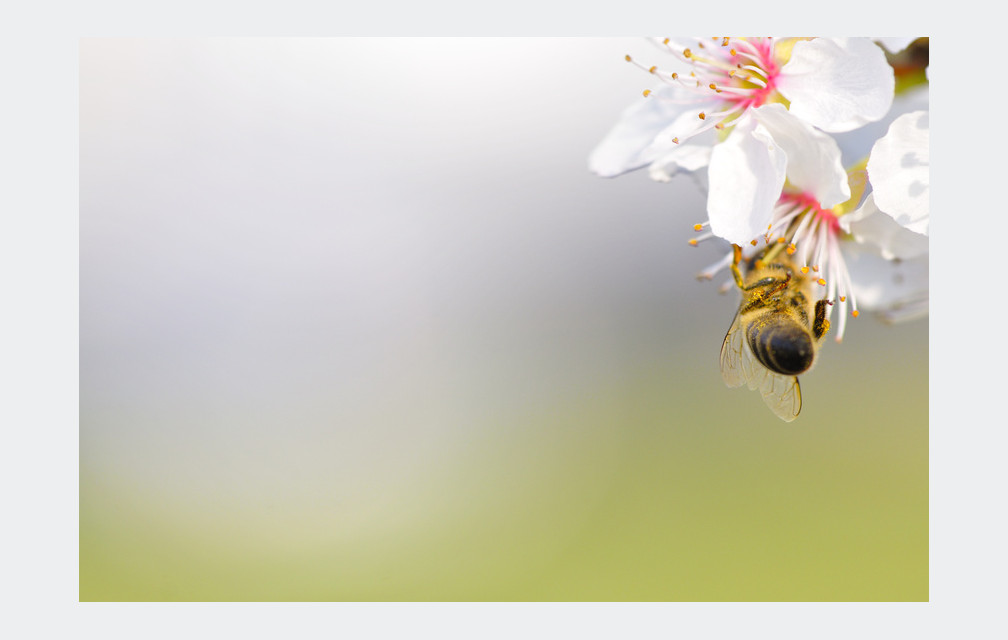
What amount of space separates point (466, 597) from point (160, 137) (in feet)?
4.50

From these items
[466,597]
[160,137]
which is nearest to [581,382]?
[466,597]

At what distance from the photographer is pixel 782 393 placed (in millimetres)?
1006

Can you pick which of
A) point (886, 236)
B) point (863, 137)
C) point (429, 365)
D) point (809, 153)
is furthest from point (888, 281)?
point (429, 365)

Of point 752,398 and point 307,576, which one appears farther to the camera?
point 752,398

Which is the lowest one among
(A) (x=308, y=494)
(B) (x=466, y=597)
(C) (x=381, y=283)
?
(B) (x=466, y=597)

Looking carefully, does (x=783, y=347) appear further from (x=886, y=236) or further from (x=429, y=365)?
(x=429, y=365)

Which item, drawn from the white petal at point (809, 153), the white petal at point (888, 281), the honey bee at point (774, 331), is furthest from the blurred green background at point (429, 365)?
the white petal at point (809, 153)

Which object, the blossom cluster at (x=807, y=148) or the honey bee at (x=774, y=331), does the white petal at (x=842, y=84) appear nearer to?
the blossom cluster at (x=807, y=148)

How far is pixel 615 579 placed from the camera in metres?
2.08

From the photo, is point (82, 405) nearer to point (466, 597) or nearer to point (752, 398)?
point (466, 597)

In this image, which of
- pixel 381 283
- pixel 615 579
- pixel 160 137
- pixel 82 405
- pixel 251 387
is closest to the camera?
pixel 82 405

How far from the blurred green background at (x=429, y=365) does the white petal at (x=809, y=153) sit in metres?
0.46

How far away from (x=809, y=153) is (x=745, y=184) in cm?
9

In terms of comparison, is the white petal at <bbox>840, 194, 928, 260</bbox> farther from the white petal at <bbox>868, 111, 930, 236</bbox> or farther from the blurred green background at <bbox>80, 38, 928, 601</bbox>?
the blurred green background at <bbox>80, 38, 928, 601</bbox>
